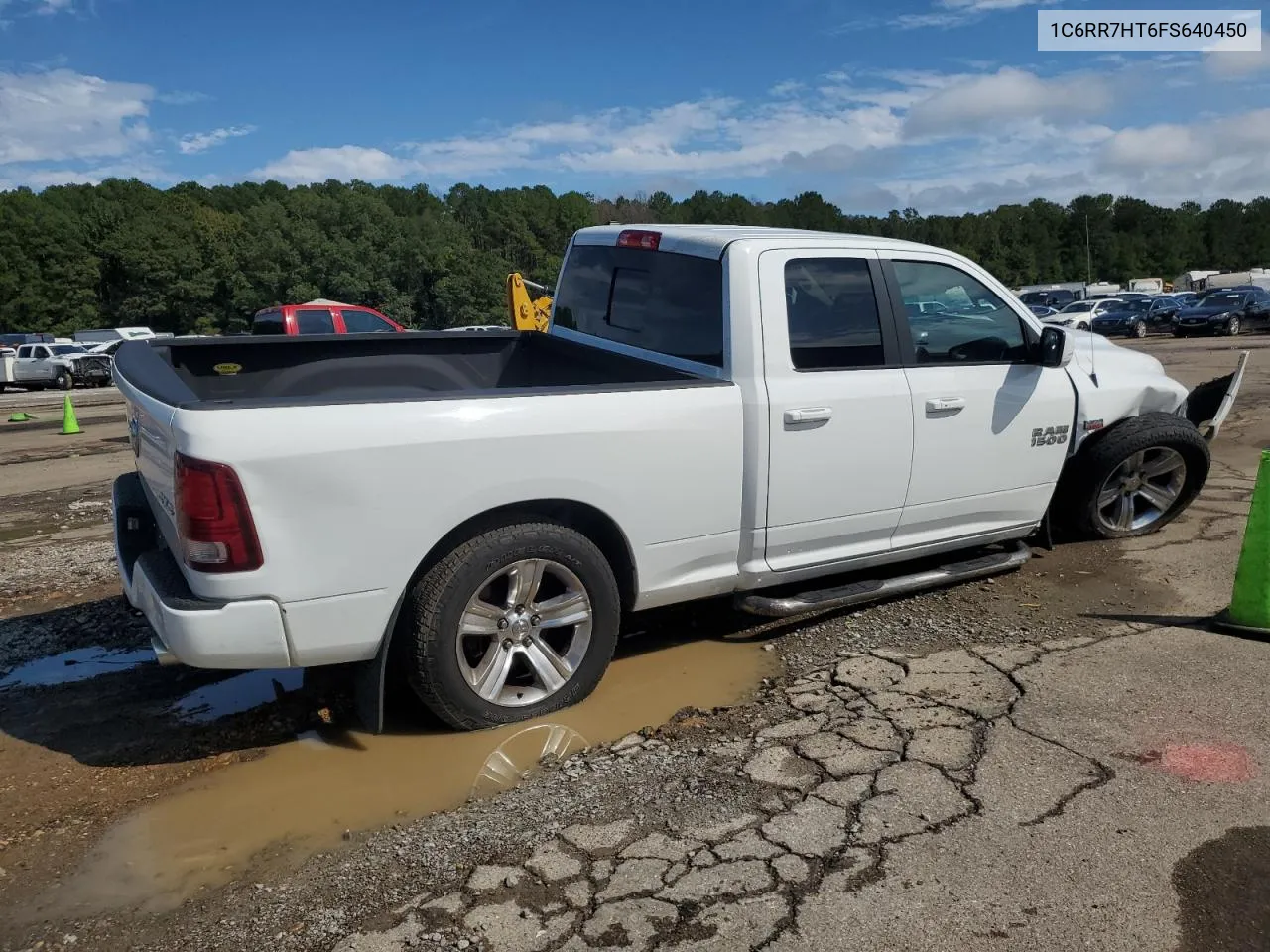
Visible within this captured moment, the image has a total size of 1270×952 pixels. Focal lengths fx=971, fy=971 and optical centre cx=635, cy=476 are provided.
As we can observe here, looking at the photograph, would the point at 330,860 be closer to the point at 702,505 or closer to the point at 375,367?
the point at 702,505

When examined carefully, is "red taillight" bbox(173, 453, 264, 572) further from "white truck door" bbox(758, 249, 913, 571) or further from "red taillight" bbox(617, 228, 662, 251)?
"red taillight" bbox(617, 228, 662, 251)

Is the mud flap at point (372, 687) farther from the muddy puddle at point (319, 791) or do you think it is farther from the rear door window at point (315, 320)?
the rear door window at point (315, 320)

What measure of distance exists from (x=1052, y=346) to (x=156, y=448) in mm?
4161

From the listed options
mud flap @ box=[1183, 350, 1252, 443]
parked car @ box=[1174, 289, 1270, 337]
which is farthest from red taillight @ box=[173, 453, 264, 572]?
parked car @ box=[1174, 289, 1270, 337]

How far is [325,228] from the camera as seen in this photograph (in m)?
83.9

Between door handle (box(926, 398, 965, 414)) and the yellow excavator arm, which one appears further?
the yellow excavator arm

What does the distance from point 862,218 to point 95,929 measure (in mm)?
114620

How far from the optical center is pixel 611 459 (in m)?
3.77

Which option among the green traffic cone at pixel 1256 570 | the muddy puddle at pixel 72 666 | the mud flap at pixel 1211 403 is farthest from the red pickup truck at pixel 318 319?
the green traffic cone at pixel 1256 570

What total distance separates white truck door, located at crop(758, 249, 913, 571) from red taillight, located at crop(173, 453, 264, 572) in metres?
2.11

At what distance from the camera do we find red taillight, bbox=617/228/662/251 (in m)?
4.75

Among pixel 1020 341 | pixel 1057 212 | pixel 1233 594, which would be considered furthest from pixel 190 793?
pixel 1057 212

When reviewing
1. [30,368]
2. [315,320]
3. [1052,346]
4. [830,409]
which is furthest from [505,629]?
[30,368]

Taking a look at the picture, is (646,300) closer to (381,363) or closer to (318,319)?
(381,363)
